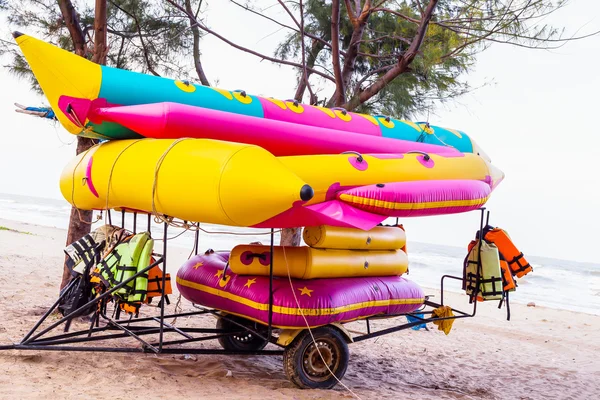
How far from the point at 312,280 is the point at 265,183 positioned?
1246 millimetres

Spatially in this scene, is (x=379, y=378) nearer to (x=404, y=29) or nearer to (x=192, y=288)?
(x=192, y=288)

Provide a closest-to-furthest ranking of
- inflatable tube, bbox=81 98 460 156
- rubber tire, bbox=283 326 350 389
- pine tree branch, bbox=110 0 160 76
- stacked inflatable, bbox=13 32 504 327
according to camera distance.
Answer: stacked inflatable, bbox=13 32 504 327, inflatable tube, bbox=81 98 460 156, rubber tire, bbox=283 326 350 389, pine tree branch, bbox=110 0 160 76

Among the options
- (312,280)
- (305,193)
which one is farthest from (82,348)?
(305,193)

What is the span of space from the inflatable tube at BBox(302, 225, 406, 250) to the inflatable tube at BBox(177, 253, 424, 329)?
245 mm

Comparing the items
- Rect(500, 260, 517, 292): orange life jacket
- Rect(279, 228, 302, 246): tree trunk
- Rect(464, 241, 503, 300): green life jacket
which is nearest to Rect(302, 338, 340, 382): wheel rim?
Rect(464, 241, 503, 300): green life jacket

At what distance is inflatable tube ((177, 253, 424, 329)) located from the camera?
3.99 m

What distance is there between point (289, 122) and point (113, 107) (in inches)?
49.0

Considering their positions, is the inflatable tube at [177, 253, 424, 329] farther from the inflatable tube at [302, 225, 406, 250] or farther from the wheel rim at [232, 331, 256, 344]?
the wheel rim at [232, 331, 256, 344]

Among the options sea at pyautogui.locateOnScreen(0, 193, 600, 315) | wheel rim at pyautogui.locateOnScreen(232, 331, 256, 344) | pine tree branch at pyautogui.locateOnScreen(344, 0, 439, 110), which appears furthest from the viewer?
sea at pyautogui.locateOnScreen(0, 193, 600, 315)

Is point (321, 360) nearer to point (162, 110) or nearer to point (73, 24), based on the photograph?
point (162, 110)

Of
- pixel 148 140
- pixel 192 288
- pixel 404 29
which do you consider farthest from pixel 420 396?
pixel 404 29

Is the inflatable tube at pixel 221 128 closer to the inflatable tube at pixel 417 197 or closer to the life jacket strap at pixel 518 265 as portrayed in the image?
the inflatable tube at pixel 417 197

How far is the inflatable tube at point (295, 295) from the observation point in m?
3.99

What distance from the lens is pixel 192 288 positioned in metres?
4.66
